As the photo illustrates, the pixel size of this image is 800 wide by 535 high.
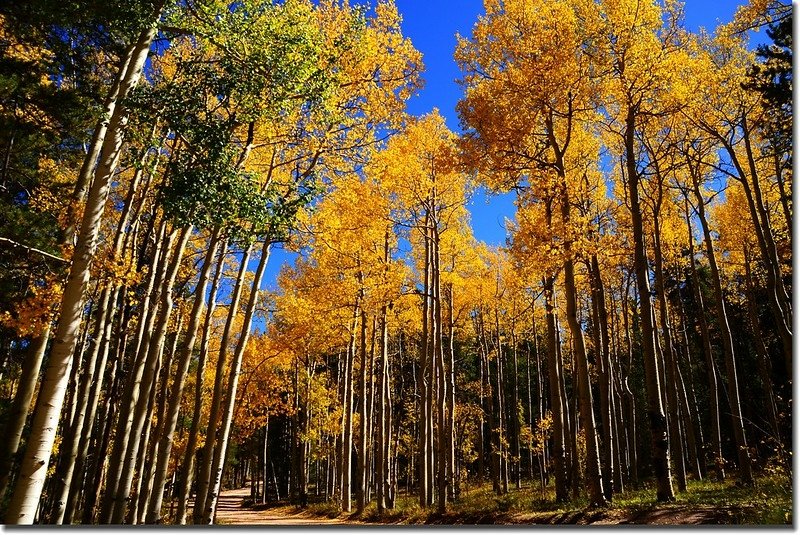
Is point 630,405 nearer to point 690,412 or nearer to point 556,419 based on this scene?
point 690,412

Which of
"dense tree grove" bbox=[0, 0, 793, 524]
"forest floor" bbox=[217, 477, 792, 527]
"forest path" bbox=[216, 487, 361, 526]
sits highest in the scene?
"dense tree grove" bbox=[0, 0, 793, 524]

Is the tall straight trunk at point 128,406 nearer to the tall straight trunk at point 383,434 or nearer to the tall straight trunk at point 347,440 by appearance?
the tall straight trunk at point 347,440

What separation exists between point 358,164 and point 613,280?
1114 centimetres

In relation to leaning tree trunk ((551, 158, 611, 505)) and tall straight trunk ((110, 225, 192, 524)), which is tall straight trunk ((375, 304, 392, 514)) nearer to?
leaning tree trunk ((551, 158, 611, 505))

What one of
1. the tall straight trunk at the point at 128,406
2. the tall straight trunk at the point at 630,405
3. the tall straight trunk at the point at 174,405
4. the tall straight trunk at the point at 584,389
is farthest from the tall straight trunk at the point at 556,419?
the tall straight trunk at the point at 128,406

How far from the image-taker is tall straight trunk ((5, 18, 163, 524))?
3.46m

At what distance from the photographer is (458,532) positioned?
12.7ft

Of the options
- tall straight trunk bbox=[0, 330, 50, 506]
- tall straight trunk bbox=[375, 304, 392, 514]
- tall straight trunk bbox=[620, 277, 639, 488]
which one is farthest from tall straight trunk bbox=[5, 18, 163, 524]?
tall straight trunk bbox=[620, 277, 639, 488]

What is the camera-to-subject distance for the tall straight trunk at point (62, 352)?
11.4 ft

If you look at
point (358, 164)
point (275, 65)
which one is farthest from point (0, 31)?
point (358, 164)

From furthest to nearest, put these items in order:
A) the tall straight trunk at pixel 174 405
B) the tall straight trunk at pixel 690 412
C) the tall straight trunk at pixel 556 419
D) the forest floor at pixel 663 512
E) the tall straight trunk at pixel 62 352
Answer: the tall straight trunk at pixel 690 412
the tall straight trunk at pixel 556 419
the tall straight trunk at pixel 174 405
the forest floor at pixel 663 512
the tall straight trunk at pixel 62 352

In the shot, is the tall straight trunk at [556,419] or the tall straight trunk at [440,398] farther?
the tall straight trunk at [440,398]

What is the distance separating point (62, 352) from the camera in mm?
3723

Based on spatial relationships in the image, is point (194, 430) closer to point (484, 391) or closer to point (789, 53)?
point (789, 53)
